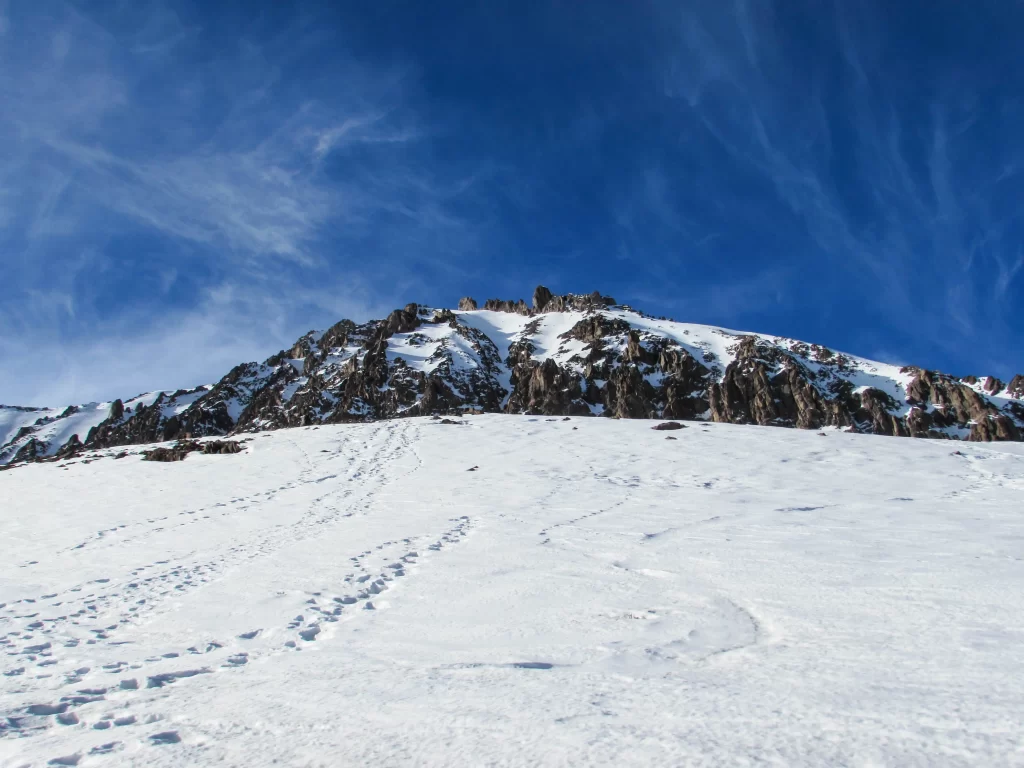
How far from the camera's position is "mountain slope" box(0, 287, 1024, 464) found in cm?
8506

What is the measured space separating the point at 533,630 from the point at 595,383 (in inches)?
3607

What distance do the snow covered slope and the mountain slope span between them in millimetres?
72461

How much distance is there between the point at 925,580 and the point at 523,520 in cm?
771

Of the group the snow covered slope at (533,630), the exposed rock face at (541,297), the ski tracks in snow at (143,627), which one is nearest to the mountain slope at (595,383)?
the exposed rock face at (541,297)

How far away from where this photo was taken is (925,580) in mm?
6160

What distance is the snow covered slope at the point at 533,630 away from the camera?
10.1ft

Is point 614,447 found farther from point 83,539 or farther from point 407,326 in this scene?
point 407,326

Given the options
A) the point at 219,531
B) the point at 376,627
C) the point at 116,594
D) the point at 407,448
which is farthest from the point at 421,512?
the point at 407,448

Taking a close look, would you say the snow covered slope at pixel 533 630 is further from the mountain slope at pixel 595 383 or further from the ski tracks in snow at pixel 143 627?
the mountain slope at pixel 595 383

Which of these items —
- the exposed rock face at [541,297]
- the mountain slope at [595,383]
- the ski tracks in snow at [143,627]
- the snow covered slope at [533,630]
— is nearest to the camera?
the snow covered slope at [533,630]

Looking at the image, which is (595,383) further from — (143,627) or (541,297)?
(143,627)

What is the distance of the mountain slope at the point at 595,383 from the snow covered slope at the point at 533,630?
238 ft

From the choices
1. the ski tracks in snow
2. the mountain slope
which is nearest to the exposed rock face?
the mountain slope


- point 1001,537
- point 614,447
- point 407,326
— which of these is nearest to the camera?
point 1001,537
